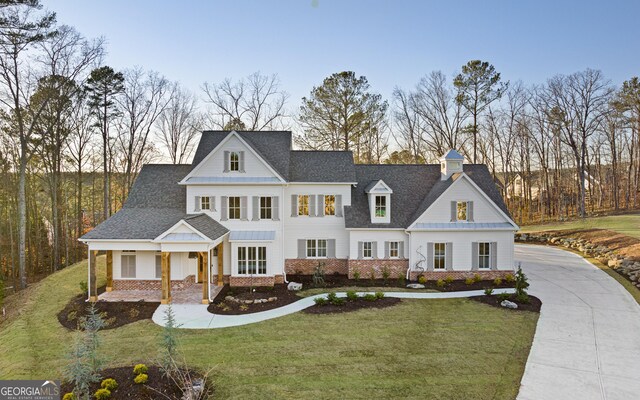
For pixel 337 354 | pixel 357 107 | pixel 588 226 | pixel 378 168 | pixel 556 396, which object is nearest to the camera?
pixel 556 396

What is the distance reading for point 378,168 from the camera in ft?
75.3

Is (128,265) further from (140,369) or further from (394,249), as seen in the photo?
(394,249)

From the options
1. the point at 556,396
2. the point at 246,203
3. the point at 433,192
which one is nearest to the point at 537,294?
the point at 433,192

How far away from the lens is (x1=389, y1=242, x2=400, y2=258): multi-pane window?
64.9ft

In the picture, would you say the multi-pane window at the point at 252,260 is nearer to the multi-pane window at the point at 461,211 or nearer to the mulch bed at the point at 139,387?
the mulch bed at the point at 139,387

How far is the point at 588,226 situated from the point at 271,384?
1340 inches

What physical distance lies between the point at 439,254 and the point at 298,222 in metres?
8.24

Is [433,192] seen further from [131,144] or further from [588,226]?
[131,144]

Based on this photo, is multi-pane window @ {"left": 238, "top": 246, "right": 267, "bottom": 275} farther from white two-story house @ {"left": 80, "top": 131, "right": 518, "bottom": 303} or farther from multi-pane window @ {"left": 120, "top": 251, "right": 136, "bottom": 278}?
multi-pane window @ {"left": 120, "top": 251, "right": 136, "bottom": 278}

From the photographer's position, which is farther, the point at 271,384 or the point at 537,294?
the point at 537,294

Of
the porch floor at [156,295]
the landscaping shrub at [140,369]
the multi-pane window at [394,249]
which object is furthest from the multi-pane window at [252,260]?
the landscaping shrub at [140,369]

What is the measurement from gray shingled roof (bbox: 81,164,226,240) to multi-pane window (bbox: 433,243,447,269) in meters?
11.9

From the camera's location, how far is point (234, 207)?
19.3m

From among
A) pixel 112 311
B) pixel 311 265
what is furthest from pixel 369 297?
pixel 112 311
